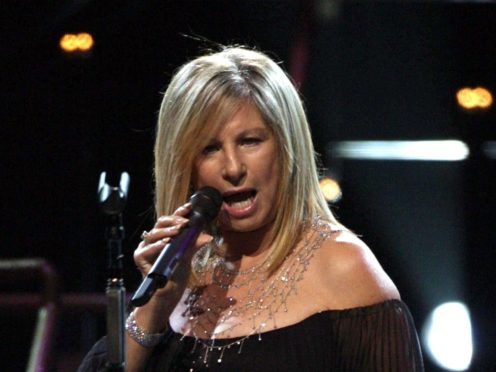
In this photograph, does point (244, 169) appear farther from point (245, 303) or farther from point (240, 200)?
point (245, 303)

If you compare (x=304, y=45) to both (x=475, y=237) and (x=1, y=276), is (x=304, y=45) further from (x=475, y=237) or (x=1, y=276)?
(x=1, y=276)

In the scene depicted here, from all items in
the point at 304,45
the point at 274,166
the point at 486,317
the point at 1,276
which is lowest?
the point at 486,317

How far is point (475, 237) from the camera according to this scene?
16.3 feet

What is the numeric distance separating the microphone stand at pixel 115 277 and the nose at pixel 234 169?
197 millimetres

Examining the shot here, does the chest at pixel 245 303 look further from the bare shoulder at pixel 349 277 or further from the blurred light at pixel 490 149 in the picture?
the blurred light at pixel 490 149

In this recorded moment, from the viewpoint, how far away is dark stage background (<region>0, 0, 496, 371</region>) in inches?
193

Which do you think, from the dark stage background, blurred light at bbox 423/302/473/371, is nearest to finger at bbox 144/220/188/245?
the dark stage background

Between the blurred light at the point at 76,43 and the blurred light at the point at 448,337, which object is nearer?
the blurred light at the point at 76,43

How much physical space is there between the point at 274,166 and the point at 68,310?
191 cm

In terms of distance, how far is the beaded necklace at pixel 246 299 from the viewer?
6.68 ft

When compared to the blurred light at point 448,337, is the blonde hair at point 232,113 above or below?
above

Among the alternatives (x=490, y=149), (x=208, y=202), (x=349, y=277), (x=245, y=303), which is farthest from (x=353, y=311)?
(x=490, y=149)

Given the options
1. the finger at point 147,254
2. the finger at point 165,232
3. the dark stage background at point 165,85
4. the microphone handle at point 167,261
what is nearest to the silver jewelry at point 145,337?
the finger at point 147,254

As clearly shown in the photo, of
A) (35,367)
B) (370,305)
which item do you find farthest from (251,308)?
(35,367)
